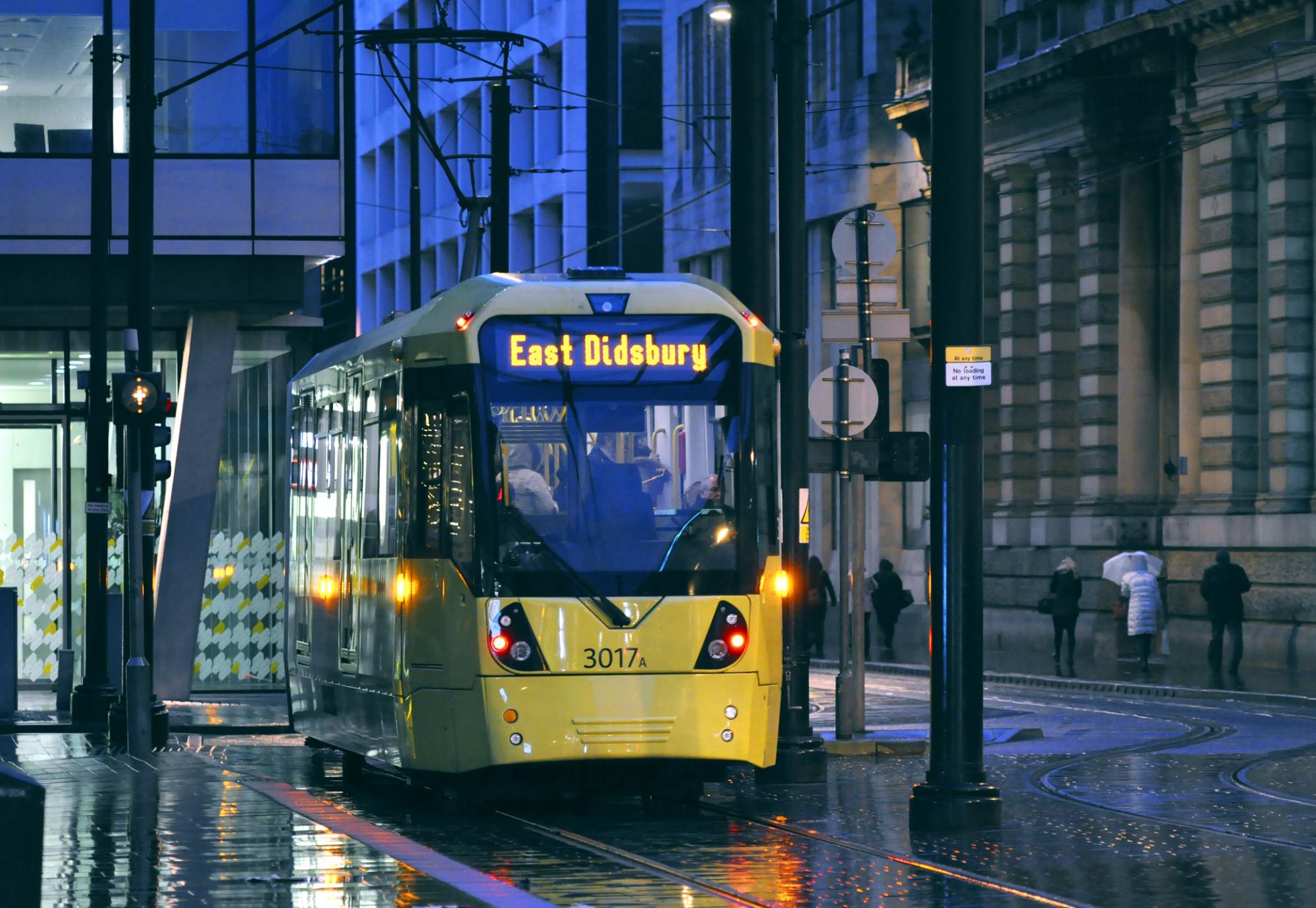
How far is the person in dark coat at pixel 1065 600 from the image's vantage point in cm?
3547

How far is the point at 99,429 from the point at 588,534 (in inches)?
408

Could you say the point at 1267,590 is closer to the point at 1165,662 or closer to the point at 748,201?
the point at 1165,662

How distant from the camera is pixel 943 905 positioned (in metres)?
10.6

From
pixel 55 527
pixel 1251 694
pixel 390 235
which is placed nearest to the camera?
pixel 1251 694

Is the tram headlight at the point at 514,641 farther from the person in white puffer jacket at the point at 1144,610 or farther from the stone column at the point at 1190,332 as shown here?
the stone column at the point at 1190,332

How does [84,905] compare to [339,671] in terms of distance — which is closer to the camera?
[84,905]

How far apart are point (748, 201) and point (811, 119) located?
120ft

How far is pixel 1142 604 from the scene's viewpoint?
33781mm

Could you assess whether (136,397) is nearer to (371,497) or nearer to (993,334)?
(371,497)

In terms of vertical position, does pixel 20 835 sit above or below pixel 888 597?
above

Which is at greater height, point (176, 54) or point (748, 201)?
point (176, 54)

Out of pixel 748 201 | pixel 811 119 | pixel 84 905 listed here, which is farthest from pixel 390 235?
pixel 84 905

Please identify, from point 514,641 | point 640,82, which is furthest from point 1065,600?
point 640,82

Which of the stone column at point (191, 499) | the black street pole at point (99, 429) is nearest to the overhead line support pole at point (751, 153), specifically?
the black street pole at point (99, 429)
